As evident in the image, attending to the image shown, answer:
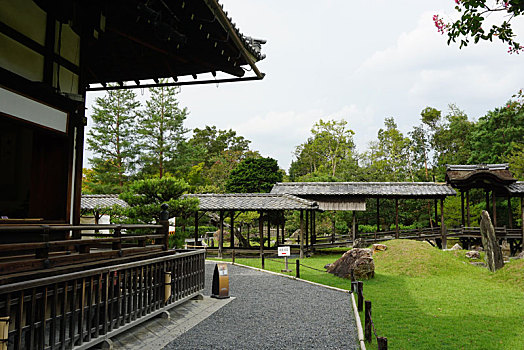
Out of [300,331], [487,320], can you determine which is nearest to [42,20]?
[300,331]

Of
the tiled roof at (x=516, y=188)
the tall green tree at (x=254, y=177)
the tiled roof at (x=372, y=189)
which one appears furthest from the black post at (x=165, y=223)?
the tall green tree at (x=254, y=177)

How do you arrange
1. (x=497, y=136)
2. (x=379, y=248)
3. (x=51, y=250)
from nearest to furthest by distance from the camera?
(x=51, y=250) < (x=379, y=248) < (x=497, y=136)

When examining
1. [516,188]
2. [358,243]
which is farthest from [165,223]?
[516,188]

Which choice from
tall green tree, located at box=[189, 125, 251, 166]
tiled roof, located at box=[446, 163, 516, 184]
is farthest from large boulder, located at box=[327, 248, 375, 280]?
tall green tree, located at box=[189, 125, 251, 166]

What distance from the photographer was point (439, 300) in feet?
27.6

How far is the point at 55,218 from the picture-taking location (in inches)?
230

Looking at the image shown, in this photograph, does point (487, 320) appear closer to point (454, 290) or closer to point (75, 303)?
point (454, 290)

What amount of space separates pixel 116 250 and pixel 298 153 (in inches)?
1513

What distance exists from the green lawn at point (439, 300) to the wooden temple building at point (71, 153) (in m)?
3.76

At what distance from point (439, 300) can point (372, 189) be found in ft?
39.1

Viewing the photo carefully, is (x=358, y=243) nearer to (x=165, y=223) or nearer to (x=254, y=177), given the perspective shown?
(x=254, y=177)

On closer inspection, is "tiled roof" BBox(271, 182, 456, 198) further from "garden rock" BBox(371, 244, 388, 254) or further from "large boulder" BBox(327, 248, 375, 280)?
"large boulder" BBox(327, 248, 375, 280)

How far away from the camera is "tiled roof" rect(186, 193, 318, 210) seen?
56.1ft

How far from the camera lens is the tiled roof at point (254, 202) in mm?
17109
